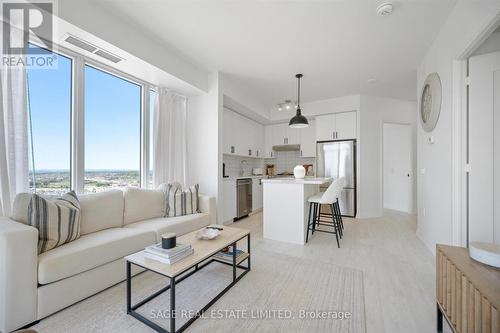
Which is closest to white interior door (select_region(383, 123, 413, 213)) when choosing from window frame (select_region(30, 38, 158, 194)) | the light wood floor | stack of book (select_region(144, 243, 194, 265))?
the light wood floor

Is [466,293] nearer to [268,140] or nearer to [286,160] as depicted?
[286,160]

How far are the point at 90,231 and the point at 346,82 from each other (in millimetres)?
4523

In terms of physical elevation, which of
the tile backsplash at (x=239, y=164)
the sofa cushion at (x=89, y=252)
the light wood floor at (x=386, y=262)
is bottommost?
the light wood floor at (x=386, y=262)

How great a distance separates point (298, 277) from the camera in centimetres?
205

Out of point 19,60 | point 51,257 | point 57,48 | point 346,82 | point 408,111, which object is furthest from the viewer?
point 408,111

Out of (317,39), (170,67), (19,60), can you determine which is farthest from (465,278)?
(19,60)

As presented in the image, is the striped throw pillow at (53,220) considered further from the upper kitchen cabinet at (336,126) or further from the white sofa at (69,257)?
the upper kitchen cabinet at (336,126)

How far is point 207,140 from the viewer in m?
3.61

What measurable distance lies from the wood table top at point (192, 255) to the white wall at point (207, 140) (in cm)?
151

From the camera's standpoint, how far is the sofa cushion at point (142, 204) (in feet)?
8.32

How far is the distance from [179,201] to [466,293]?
9.20 ft

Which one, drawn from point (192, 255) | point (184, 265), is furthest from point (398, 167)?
point (184, 265)

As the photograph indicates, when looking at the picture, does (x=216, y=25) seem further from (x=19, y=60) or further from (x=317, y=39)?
(x=19, y=60)

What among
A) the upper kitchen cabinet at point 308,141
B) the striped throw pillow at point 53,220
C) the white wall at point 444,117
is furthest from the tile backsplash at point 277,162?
the striped throw pillow at point 53,220
